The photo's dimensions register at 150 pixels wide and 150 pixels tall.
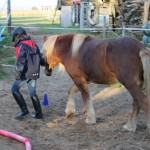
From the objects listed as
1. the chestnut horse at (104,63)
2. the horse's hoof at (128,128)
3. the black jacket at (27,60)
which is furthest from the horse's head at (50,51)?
the horse's hoof at (128,128)

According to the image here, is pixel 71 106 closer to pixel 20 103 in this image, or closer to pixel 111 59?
pixel 20 103

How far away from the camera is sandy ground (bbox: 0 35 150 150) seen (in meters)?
4.63

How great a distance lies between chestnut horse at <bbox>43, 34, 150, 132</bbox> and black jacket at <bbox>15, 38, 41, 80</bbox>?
0.30m

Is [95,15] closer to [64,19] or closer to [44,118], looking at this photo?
[64,19]

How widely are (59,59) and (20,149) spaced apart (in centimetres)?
189

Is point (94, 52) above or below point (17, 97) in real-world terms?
above

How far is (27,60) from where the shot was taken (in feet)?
18.4

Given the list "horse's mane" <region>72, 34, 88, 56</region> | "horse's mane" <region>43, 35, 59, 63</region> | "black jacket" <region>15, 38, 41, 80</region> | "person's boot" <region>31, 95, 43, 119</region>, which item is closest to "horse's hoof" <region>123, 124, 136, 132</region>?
"horse's mane" <region>72, 34, 88, 56</region>

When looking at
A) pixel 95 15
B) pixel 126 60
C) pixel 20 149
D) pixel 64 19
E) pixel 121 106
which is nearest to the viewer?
pixel 20 149

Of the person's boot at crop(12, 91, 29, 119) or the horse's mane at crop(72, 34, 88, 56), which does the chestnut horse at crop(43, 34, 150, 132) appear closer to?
the horse's mane at crop(72, 34, 88, 56)

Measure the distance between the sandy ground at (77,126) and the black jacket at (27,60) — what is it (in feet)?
2.48

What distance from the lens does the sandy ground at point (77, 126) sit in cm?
463

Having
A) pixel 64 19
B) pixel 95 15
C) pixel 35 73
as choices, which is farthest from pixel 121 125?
pixel 64 19

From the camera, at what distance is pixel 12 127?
5.42m
